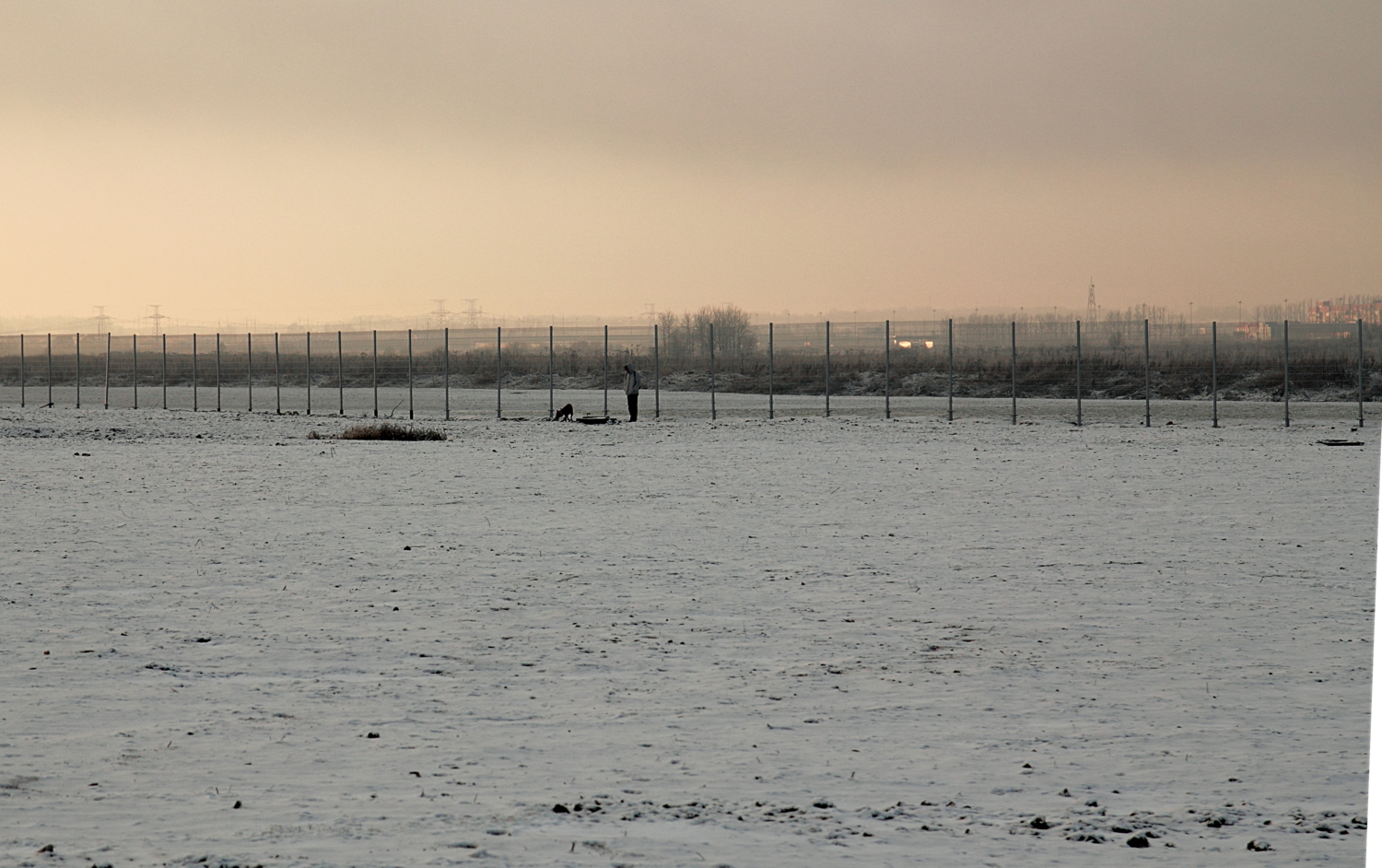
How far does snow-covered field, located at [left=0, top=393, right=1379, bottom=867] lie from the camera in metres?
4.38

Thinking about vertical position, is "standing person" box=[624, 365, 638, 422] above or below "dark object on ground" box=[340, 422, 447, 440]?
above

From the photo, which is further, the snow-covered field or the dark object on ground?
the dark object on ground

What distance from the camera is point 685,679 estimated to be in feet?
21.2

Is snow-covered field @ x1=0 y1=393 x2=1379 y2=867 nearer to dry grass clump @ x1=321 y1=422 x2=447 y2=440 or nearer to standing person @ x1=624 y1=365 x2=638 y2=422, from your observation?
dry grass clump @ x1=321 y1=422 x2=447 y2=440

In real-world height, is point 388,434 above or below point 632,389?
below

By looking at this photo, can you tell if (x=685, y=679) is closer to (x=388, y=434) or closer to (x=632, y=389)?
(x=388, y=434)

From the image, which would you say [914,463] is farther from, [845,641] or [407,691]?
[407,691]

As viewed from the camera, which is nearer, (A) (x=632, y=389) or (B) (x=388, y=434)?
(B) (x=388, y=434)

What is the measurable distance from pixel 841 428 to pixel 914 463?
7.86 metres

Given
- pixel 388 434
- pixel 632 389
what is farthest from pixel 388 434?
pixel 632 389

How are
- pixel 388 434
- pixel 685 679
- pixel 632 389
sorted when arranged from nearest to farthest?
pixel 685 679 < pixel 388 434 < pixel 632 389

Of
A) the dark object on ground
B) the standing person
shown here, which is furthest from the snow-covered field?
the standing person

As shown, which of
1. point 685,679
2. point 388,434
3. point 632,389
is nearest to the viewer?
point 685,679

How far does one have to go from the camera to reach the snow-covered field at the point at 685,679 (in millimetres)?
4383
